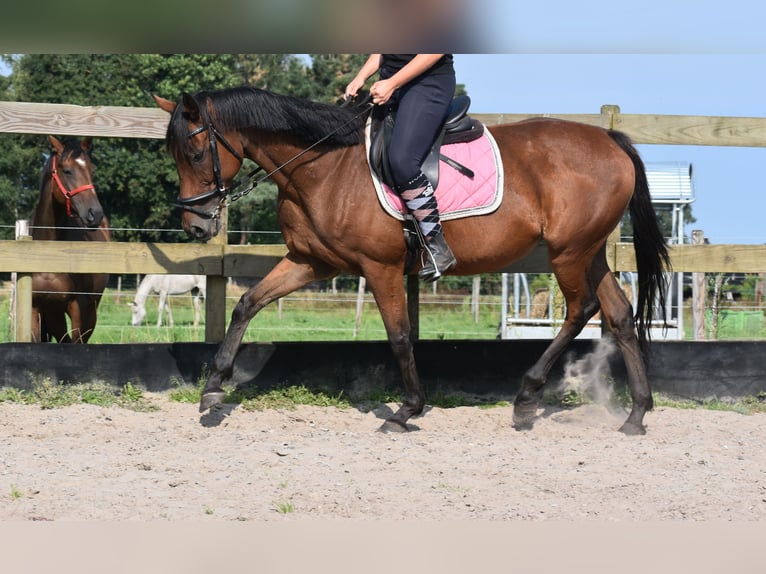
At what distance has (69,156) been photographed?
23.4 ft

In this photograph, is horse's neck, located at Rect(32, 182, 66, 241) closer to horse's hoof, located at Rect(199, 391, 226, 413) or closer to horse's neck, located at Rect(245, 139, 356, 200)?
horse's neck, located at Rect(245, 139, 356, 200)

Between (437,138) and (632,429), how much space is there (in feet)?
7.52

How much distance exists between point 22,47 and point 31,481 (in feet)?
12.0

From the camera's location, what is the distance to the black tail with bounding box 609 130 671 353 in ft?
19.3

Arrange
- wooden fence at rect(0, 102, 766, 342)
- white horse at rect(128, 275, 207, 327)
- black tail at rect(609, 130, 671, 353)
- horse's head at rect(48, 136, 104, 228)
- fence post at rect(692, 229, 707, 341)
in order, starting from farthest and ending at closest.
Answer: white horse at rect(128, 275, 207, 327)
fence post at rect(692, 229, 707, 341)
horse's head at rect(48, 136, 104, 228)
wooden fence at rect(0, 102, 766, 342)
black tail at rect(609, 130, 671, 353)

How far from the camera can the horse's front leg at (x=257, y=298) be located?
5.54m

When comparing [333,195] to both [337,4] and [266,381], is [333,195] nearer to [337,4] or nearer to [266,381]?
[266,381]

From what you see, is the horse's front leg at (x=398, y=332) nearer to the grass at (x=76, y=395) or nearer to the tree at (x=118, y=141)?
the grass at (x=76, y=395)

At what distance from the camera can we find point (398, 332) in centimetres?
556

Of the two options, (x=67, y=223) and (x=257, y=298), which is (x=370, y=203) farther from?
(x=67, y=223)

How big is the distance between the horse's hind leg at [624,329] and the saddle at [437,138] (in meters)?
1.30

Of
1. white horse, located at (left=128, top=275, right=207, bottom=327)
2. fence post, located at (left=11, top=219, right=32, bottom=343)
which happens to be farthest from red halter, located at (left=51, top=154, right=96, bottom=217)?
white horse, located at (left=128, top=275, right=207, bottom=327)

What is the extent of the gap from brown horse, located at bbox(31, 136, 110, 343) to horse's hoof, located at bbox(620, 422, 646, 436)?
4393 mm

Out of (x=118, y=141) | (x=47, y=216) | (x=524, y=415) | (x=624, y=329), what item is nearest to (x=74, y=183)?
(x=47, y=216)
